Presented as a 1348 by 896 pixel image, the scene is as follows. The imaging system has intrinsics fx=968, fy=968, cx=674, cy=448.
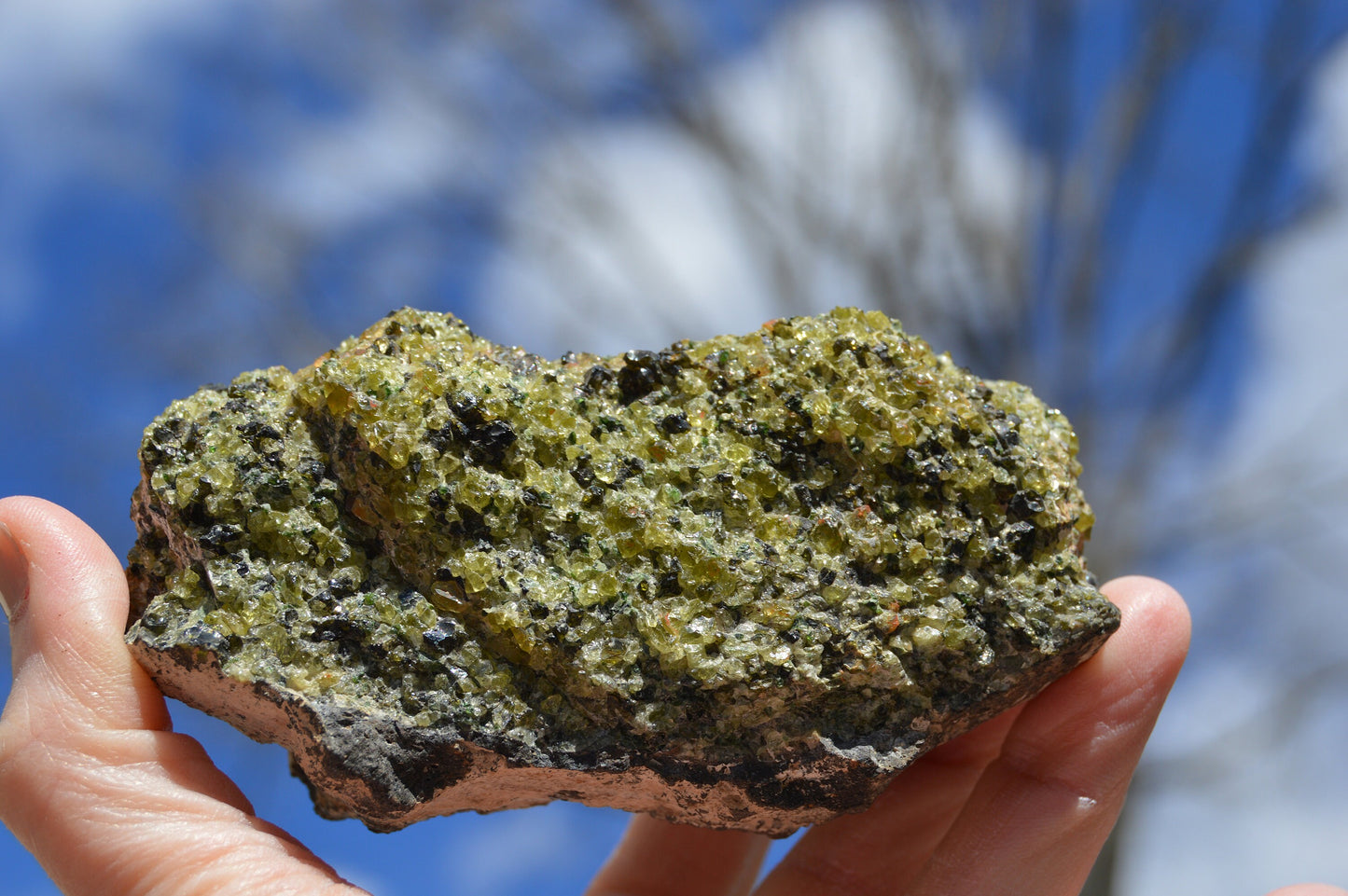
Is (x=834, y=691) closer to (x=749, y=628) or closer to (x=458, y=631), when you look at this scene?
(x=749, y=628)

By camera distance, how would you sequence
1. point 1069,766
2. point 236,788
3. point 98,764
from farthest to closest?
point 1069,766, point 236,788, point 98,764

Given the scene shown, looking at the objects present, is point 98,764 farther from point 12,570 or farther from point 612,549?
point 612,549

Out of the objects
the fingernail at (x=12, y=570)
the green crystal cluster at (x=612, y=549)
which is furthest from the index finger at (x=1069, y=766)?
the fingernail at (x=12, y=570)

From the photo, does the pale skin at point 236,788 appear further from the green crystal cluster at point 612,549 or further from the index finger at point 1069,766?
the green crystal cluster at point 612,549

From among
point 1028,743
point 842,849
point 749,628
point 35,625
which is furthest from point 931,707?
point 35,625

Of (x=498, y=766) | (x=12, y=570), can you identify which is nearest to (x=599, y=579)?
(x=498, y=766)

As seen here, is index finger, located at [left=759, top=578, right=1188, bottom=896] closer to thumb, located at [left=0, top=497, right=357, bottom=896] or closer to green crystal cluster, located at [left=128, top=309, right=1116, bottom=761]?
green crystal cluster, located at [left=128, top=309, right=1116, bottom=761]
